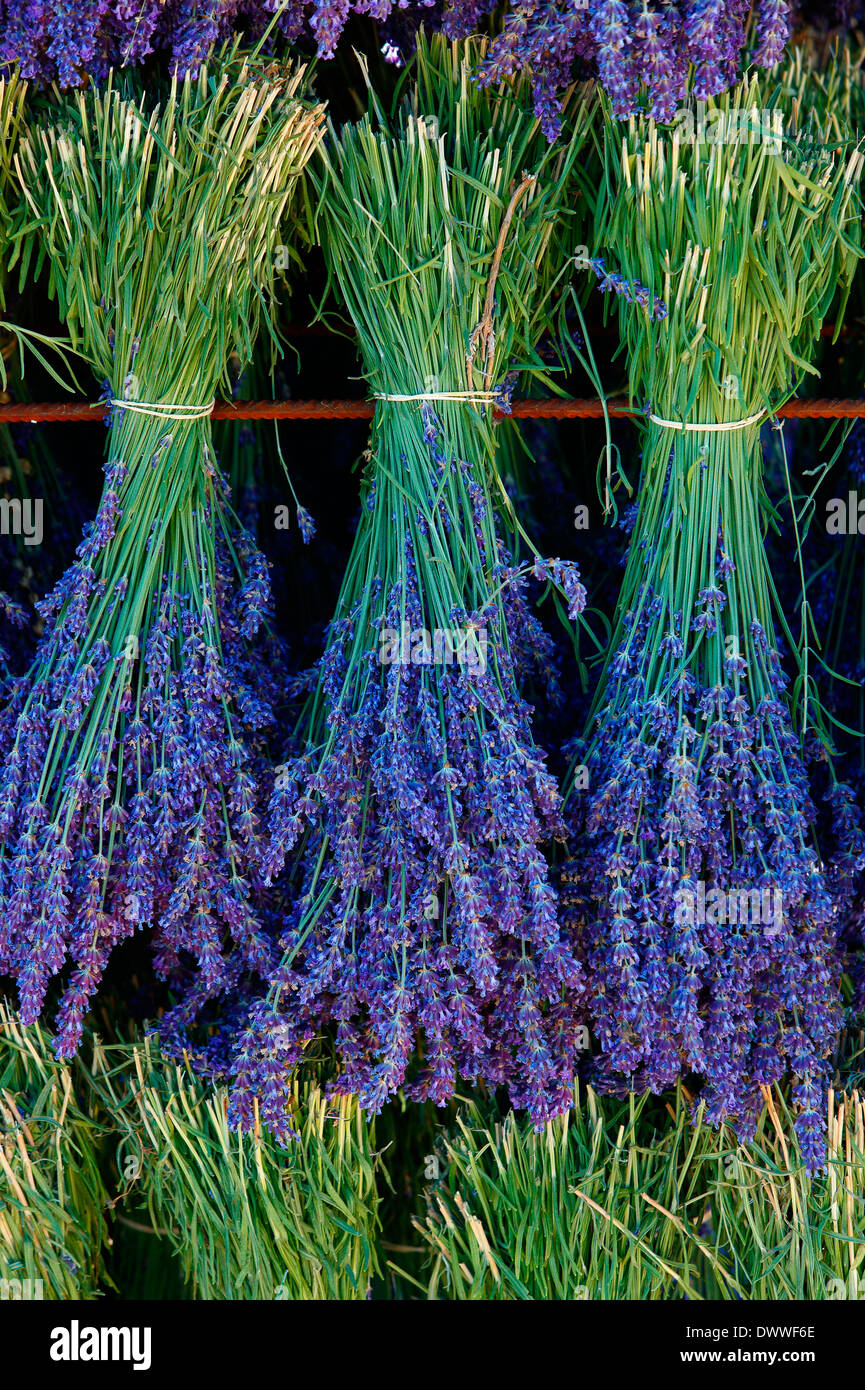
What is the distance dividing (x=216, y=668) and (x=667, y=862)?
0.58 m

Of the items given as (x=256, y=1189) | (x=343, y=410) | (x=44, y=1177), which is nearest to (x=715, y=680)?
(x=343, y=410)

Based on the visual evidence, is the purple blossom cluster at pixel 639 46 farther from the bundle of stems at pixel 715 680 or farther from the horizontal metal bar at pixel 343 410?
the horizontal metal bar at pixel 343 410

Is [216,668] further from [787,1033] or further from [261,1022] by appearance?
[787,1033]

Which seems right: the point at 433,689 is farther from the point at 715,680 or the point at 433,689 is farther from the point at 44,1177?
the point at 44,1177

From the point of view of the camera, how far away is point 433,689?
1325 millimetres

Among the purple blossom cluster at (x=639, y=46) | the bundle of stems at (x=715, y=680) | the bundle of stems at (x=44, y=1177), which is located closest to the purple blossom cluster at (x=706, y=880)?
the bundle of stems at (x=715, y=680)

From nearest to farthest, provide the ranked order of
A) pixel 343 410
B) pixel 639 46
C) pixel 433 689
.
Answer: pixel 639 46
pixel 433 689
pixel 343 410

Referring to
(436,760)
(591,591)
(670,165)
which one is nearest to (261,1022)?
(436,760)

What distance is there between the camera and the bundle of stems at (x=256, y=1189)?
1.38m

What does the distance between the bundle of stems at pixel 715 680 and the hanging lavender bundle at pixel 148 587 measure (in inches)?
16.6

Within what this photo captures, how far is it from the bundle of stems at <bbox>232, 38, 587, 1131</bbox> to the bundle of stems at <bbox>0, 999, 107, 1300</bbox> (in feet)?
0.82

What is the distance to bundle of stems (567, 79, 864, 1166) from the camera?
127cm

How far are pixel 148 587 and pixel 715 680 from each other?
694 mm
